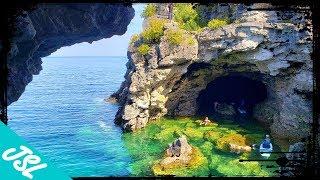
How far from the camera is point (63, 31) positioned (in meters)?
30.4

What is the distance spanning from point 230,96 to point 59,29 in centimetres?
1691

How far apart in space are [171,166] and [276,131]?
9843mm

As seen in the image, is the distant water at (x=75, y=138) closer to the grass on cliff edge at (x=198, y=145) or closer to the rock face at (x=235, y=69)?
the grass on cliff edge at (x=198, y=145)

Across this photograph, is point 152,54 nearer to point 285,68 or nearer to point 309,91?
point 285,68

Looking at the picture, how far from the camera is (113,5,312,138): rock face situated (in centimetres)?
2500

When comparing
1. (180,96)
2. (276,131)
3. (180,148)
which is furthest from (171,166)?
(180,96)

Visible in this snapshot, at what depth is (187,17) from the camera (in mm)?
31406

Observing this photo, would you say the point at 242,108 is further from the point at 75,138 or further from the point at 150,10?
the point at 75,138

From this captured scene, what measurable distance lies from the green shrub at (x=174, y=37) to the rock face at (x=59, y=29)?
5085mm

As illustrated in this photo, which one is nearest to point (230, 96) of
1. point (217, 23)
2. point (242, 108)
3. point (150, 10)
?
point (242, 108)

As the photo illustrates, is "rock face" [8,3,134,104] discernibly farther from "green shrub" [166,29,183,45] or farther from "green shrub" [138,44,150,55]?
"green shrub" [166,29,183,45]

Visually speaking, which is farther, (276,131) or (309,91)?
(276,131)

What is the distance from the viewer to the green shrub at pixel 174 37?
1116 inches

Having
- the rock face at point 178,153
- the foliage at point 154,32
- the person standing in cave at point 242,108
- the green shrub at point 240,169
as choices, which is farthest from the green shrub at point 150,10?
the green shrub at point 240,169
